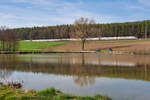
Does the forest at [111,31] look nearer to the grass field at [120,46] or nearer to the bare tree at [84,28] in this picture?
the grass field at [120,46]

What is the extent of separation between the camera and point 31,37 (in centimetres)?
14238

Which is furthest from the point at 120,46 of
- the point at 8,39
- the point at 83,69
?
the point at 83,69

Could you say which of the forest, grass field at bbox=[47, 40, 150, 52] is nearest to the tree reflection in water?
grass field at bbox=[47, 40, 150, 52]

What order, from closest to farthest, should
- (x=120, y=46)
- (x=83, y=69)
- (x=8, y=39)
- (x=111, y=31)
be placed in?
1. (x=83, y=69)
2. (x=8, y=39)
3. (x=120, y=46)
4. (x=111, y=31)

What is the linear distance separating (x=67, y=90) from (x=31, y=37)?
13584 cm

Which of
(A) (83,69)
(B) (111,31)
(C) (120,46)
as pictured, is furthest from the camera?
(B) (111,31)

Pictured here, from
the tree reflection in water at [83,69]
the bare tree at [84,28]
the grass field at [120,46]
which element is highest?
the bare tree at [84,28]

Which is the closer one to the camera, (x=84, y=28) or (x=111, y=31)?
(x=84, y=28)

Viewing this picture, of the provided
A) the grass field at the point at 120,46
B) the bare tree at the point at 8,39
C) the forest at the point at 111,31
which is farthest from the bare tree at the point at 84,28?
the forest at the point at 111,31

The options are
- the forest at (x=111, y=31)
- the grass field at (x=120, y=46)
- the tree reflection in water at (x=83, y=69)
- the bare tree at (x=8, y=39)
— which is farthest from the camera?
the forest at (x=111, y=31)

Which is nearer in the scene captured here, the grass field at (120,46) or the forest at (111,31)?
the grass field at (120,46)

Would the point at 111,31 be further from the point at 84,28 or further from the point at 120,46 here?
the point at 84,28

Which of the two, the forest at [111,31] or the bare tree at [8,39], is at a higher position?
the forest at [111,31]

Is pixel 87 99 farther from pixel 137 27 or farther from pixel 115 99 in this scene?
pixel 137 27
